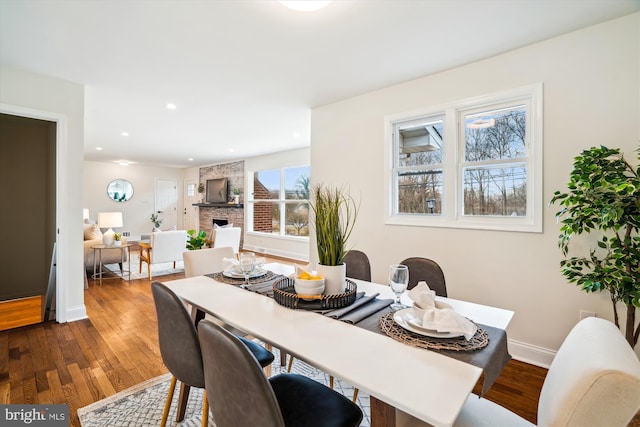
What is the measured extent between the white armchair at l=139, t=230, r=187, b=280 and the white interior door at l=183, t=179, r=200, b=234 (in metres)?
4.96

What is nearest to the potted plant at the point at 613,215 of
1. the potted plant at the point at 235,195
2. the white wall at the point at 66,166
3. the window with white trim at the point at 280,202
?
the white wall at the point at 66,166

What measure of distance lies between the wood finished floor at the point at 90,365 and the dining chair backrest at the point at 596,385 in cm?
125

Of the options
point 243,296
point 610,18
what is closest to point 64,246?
point 243,296

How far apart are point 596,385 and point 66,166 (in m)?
4.07

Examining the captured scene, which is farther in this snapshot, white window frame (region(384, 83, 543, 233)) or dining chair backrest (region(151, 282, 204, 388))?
white window frame (region(384, 83, 543, 233))

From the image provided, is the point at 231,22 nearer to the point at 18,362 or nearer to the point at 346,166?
the point at 346,166

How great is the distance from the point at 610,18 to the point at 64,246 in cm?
498

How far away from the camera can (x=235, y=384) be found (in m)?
0.83

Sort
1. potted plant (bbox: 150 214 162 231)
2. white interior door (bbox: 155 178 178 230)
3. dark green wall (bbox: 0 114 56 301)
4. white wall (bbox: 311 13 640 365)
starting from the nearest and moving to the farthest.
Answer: white wall (bbox: 311 13 640 365), dark green wall (bbox: 0 114 56 301), potted plant (bbox: 150 214 162 231), white interior door (bbox: 155 178 178 230)

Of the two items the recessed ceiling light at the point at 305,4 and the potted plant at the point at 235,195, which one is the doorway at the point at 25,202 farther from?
the potted plant at the point at 235,195

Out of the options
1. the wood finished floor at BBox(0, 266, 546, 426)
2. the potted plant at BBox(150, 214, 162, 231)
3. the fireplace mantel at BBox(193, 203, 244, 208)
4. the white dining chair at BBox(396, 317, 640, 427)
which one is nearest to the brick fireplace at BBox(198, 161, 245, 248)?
the fireplace mantel at BBox(193, 203, 244, 208)

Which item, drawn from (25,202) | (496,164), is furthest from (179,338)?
(25,202)

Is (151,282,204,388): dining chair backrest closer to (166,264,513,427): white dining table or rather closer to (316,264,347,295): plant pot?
(166,264,513,427): white dining table

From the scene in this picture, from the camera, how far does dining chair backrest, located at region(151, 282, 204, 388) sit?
1.20 metres
